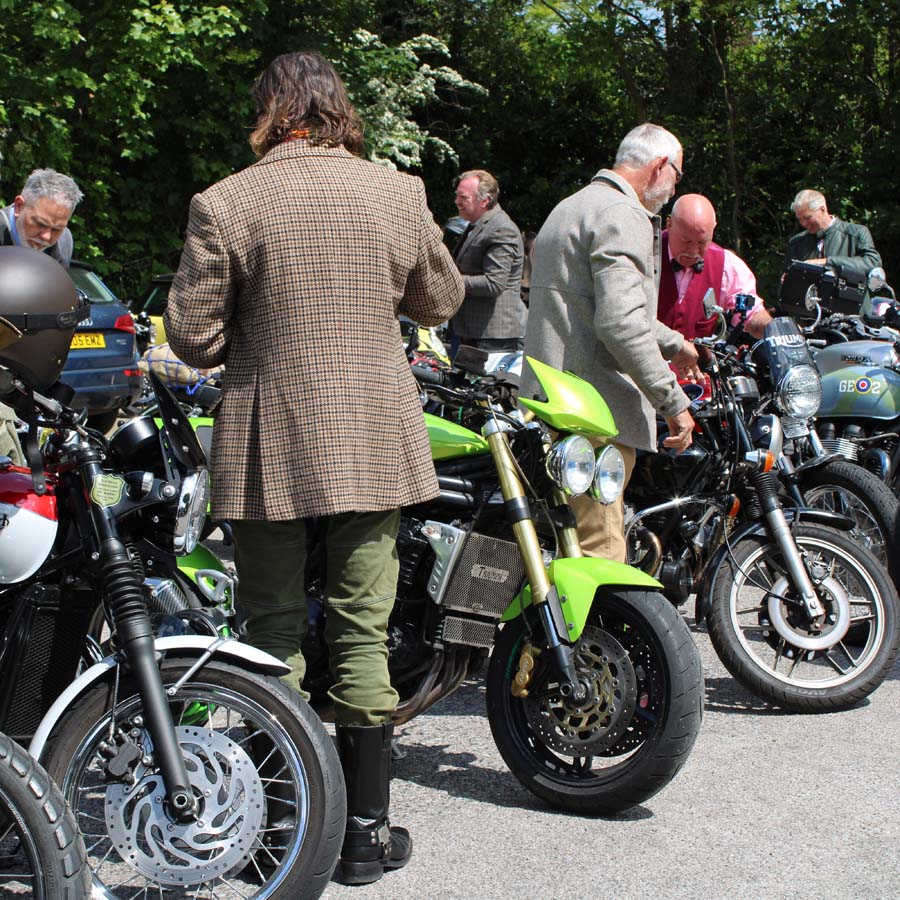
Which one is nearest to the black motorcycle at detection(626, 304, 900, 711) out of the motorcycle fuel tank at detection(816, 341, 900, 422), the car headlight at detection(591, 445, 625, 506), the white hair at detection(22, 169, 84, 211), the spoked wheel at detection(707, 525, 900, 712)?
the spoked wheel at detection(707, 525, 900, 712)

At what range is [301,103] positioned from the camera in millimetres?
2904

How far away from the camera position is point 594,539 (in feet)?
13.2

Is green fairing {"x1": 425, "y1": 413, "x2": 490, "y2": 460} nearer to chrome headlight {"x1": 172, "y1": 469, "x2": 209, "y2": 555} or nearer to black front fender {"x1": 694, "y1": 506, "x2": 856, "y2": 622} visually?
chrome headlight {"x1": 172, "y1": 469, "x2": 209, "y2": 555}

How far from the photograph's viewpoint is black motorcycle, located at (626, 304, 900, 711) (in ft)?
14.2

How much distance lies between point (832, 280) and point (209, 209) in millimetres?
4458

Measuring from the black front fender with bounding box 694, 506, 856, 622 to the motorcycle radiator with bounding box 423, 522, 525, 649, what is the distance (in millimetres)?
1153

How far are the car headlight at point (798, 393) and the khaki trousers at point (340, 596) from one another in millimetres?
2254

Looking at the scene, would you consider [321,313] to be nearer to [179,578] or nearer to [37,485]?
[37,485]

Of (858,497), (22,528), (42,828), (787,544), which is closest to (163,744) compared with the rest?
(42,828)

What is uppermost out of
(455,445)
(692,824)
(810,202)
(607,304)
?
(810,202)

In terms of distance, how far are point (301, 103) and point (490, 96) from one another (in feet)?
64.0

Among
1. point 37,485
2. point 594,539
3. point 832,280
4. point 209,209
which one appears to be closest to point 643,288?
point 594,539

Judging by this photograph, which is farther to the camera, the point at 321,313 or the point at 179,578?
the point at 179,578

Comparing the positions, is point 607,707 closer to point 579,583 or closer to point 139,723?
point 579,583
